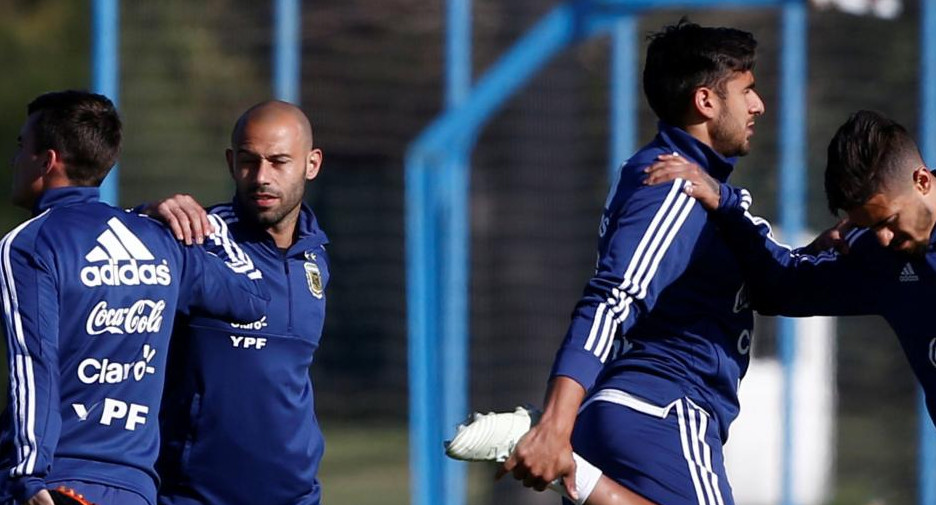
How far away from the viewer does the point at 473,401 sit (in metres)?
10.8

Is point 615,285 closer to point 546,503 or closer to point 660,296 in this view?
point 660,296

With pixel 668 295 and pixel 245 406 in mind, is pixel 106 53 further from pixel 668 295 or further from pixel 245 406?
pixel 668 295

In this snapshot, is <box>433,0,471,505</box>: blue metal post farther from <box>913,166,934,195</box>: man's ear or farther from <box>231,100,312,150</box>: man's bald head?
<box>913,166,934,195</box>: man's ear

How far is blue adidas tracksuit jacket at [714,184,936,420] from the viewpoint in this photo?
489 centimetres

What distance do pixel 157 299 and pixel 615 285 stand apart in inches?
50.4

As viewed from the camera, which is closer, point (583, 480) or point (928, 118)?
point (583, 480)

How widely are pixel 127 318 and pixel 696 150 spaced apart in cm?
176

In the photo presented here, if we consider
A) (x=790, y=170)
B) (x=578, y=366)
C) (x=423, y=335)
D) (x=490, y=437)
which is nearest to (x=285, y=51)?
(x=423, y=335)

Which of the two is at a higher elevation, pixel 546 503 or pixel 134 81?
pixel 134 81

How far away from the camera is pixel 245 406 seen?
17.0 ft

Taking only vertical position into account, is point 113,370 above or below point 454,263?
below

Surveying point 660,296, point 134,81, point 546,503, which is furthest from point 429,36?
point 660,296

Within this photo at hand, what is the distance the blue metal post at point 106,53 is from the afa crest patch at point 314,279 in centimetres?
252

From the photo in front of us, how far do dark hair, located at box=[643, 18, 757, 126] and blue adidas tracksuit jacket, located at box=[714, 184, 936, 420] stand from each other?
0.31 m
